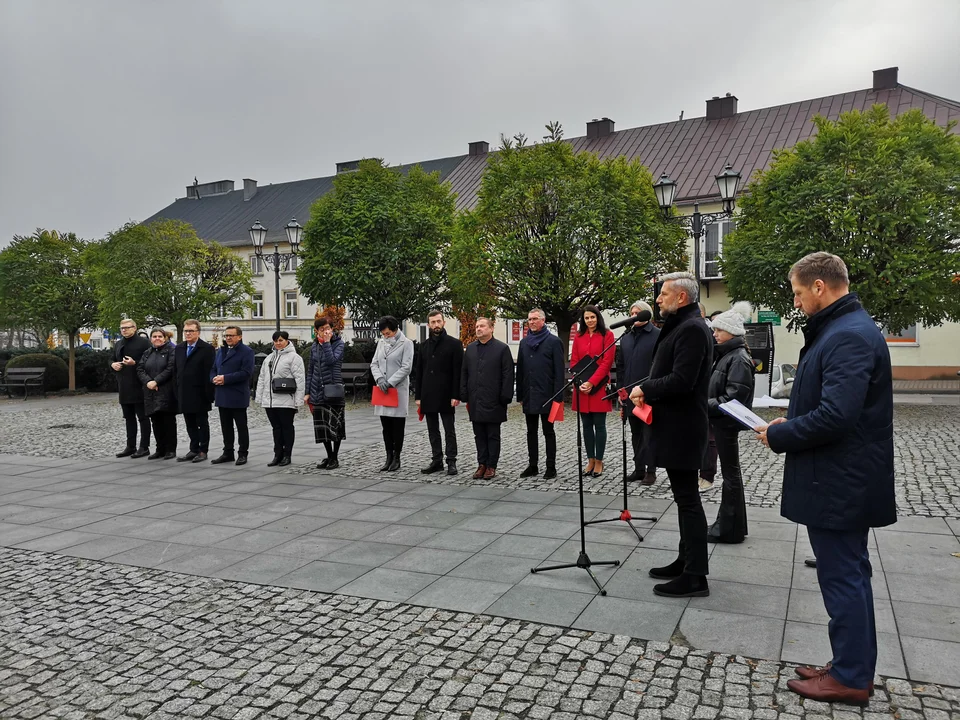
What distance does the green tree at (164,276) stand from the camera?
26359 millimetres

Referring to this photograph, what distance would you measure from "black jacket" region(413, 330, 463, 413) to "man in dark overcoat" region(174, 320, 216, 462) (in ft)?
10.7

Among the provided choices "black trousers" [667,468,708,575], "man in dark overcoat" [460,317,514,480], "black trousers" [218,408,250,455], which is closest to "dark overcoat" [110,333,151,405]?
"black trousers" [218,408,250,455]

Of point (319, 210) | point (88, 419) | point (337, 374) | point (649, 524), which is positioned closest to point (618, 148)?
point (319, 210)

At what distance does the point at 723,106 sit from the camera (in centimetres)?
3959

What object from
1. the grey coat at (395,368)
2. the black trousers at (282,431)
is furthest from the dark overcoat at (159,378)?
the grey coat at (395,368)

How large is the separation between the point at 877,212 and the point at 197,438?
1388 cm

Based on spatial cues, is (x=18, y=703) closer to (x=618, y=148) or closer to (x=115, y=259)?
(x=115, y=259)

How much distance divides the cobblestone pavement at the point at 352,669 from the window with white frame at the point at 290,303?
5141cm

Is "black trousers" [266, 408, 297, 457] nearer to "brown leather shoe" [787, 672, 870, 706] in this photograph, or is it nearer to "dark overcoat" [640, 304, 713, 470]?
"dark overcoat" [640, 304, 713, 470]

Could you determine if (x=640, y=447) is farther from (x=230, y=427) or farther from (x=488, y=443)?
(x=230, y=427)

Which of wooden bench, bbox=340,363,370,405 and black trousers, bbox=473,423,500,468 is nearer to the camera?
black trousers, bbox=473,423,500,468

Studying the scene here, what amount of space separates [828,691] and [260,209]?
201ft

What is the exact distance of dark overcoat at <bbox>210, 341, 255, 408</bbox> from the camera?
10641mm

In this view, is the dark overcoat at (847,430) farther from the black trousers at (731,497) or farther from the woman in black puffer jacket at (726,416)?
the black trousers at (731,497)
